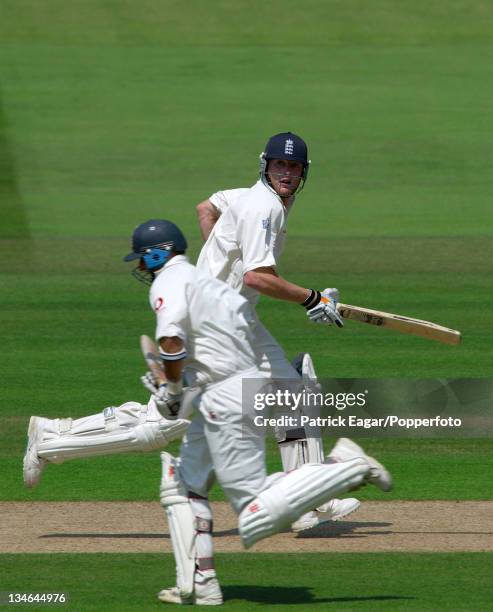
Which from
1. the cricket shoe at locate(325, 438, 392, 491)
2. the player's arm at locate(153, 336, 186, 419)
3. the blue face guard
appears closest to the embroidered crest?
the player's arm at locate(153, 336, 186, 419)

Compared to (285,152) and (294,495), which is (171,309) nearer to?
(294,495)

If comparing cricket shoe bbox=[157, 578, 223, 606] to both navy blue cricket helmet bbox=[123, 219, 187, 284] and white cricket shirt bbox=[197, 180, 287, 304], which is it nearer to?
navy blue cricket helmet bbox=[123, 219, 187, 284]

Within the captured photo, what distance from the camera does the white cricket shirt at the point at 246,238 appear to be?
25.6 ft

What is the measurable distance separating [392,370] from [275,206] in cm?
437

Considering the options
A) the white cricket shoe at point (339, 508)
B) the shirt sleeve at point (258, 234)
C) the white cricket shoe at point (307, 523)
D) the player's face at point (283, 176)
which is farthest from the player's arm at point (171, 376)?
the player's face at point (283, 176)

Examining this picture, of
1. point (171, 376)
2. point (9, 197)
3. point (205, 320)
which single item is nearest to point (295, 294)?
point (205, 320)

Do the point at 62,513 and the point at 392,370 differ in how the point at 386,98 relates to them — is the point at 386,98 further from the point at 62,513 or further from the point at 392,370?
the point at 62,513

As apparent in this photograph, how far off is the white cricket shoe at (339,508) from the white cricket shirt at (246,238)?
125 centimetres

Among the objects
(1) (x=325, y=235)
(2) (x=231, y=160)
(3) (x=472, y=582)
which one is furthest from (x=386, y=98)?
(3) (x=472, y=582)

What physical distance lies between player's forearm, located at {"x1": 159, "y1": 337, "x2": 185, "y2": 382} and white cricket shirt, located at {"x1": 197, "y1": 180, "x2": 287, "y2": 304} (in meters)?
1.39

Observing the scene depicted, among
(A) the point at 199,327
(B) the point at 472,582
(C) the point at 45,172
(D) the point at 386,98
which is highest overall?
(D) the point at 386,98

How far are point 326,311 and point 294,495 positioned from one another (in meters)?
1.83

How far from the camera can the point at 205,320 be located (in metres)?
6.57

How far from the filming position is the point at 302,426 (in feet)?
26.3
